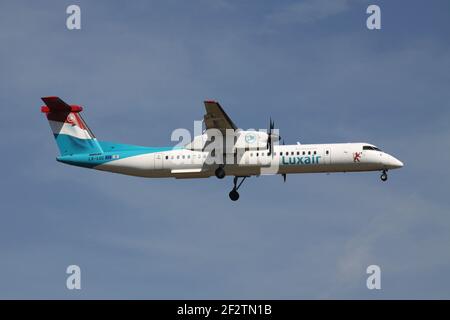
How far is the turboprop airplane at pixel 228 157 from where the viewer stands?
39.8m

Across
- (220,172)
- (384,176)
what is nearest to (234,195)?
(220,172)

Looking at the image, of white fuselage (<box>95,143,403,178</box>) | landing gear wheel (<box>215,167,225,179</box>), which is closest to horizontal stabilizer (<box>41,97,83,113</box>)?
white fuselage (<box>95,143,403,178</box>)

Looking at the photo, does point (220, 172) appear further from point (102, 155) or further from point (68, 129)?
point (68, 129)

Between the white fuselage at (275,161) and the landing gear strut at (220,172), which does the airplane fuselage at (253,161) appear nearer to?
the white fuselage at (275,161)

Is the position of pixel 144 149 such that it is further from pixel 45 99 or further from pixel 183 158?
pixel 45 99

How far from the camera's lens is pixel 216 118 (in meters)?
38.9

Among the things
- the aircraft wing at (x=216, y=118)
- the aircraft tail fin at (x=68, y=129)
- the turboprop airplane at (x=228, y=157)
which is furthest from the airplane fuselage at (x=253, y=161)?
the aircraft wing at (x=216, y=118)

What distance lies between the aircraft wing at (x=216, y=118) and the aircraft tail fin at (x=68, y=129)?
6.56m

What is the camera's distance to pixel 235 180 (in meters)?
42.3

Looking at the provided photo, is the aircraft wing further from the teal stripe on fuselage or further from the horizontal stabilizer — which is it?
the horizontal stabilizer

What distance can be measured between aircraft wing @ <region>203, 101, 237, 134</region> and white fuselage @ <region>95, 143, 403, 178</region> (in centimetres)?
163

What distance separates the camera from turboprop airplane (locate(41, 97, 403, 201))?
3984 centimetres

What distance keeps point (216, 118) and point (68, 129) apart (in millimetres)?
8598
